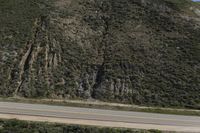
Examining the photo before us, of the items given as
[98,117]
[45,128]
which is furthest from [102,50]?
[45,128]

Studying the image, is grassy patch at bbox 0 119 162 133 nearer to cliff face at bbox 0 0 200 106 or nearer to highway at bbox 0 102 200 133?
highway at bbox 0 102 200 133

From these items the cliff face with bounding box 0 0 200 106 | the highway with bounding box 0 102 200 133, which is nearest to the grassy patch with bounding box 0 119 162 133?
the highway with bounding box 0 102 200 133

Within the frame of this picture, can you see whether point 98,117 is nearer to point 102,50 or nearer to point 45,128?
point 45,128

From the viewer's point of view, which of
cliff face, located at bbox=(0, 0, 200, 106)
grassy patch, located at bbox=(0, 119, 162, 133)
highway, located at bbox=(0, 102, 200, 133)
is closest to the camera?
grassy patch, located at bbox=(0, 119, 162, 133)

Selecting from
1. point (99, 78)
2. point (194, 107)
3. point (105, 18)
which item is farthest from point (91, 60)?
point (194, 107)

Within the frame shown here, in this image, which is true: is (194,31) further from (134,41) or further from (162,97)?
(162,97)

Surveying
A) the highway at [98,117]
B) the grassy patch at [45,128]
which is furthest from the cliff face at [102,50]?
the grassy patch at [45,128]
